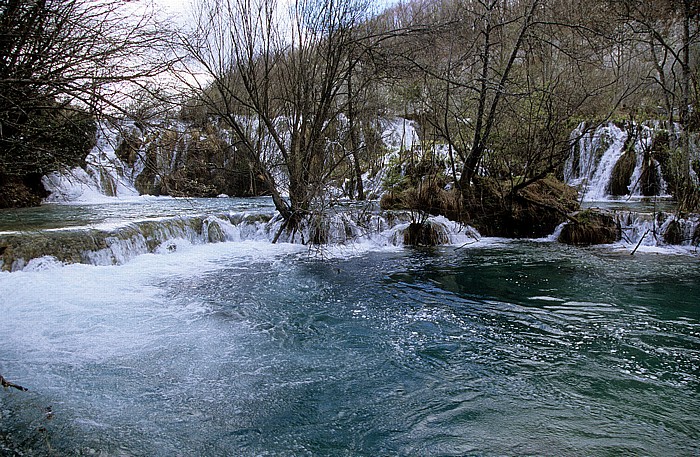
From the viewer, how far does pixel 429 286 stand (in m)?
6.71

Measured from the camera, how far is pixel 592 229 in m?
9.91

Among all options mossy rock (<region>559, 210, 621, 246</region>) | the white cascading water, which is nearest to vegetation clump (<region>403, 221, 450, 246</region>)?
mossy rock (<region>559, 210, 621, 246</region>)

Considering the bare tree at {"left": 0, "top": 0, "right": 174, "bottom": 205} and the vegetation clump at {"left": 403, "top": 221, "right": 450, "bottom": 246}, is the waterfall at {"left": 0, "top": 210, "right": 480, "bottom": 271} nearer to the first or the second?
the vegetation clump at {"left": 403, "top": 221, "right": 450, "bottom": 246}


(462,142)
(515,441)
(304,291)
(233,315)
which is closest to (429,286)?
(304,291)

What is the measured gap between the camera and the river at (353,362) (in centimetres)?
288

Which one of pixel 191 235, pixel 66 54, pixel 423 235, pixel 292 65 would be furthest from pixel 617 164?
pixel 66 54

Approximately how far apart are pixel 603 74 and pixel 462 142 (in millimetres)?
5227

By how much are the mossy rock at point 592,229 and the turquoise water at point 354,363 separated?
9.04 feet

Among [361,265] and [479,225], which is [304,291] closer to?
[361,265]

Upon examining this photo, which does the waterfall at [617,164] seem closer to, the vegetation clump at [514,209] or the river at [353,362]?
the vegetation clump at [514,209]

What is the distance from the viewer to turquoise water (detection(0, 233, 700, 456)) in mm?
2885

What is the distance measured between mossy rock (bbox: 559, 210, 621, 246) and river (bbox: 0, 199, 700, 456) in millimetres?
2426

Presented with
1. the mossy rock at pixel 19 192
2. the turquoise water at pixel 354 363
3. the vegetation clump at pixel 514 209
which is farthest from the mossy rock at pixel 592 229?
the mossy rock at pixel 19 192

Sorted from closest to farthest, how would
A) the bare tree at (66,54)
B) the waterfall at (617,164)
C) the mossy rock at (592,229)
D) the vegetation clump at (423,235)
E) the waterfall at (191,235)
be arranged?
the bare tree at (66,54), the waterfall at (191,235), the mossy rock at (592,229), the vegetation clump at (423,235), the waterfall at (617,164)
